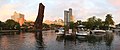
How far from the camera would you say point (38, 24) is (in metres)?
112

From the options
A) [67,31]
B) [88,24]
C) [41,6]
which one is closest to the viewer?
[67,31]

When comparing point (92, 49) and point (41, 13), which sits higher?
point (41, 13)

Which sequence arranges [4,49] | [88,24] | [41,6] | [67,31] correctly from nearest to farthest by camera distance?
[4,49]
[67,31]
[41,6]
[88,24]

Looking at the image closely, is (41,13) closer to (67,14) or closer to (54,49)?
(67,14)

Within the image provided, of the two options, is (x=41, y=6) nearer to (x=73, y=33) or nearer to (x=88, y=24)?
(x=73, y=33)

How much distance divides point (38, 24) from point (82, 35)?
2482 cm

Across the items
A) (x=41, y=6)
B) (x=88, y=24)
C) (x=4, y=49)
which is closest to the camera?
(x=4, y=49)

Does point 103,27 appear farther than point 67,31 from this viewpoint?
Yes

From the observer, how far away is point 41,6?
367 feet

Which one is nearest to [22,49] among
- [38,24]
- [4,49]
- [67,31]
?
[4,49]

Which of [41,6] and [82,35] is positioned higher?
[41,6]

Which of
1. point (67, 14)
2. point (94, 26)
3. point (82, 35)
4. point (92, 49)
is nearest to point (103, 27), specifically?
point (94, 26)

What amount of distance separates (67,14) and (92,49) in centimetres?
6483

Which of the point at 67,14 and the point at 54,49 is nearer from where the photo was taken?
the point at 54,49
